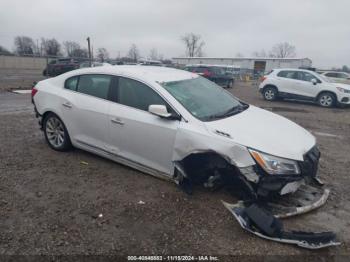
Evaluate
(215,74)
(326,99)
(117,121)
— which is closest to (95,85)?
(117,121)

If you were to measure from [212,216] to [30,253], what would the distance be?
72.2 inches

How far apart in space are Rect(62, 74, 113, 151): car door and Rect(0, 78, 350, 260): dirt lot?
436 millimetres

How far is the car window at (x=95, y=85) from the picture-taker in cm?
423

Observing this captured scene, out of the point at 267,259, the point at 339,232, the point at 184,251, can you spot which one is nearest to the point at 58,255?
the point at 184,251

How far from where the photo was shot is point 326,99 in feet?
42.1

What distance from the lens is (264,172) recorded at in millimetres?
3012

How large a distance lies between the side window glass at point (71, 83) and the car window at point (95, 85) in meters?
0.09

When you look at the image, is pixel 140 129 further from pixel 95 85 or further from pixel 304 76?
pixel 304 76

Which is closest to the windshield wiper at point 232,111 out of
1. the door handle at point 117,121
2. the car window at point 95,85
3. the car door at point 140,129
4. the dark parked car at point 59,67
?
the car door at point 140,129

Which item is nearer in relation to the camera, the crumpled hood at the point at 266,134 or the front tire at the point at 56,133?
the crumpled hood at the point at 266,134

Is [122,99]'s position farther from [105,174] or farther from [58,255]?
[58,255]

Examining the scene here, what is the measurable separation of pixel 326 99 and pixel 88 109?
38.9 feet

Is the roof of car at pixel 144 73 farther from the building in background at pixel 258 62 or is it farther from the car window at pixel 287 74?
the building in background at pixel 258 62

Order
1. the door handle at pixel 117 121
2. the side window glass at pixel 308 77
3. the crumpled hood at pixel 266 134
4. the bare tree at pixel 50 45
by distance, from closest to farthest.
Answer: the crumpled hood at pixel 266 134 < the door handle at pixel 117 121 < the side window glass at pixel 308 77 < the bare tree at pixel 50 45
